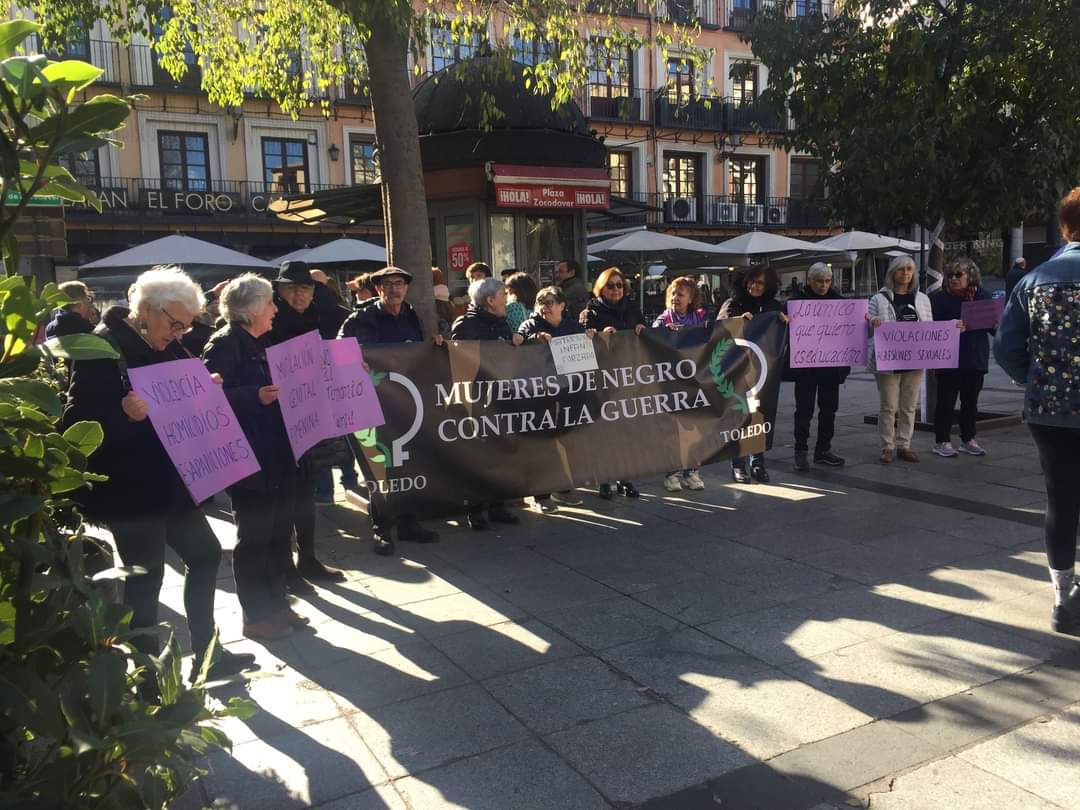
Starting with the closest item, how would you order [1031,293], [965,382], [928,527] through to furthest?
[1031,293] → [928,527] → [965,382]

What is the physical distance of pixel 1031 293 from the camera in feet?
13.5

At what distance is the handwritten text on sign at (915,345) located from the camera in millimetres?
7742

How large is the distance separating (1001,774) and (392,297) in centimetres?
441

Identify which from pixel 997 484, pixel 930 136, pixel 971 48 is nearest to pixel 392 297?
pixel 997 484

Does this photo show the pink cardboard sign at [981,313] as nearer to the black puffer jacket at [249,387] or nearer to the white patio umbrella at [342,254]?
the black puffer jacket at [249,387]

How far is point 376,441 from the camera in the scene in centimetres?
572

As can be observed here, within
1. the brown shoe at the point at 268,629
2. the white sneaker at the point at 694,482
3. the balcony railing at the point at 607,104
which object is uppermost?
the balcony railing at the point at 607,104

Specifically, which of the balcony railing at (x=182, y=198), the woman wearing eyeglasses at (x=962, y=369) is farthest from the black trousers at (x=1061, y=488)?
the balcony railing at (x=182, y=198)

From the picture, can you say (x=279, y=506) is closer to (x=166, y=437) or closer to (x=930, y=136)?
(x=166, y=437)

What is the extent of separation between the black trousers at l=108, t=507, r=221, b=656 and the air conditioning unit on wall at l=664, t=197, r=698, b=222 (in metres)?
29.6

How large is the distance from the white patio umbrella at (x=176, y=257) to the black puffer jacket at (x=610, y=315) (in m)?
8.78

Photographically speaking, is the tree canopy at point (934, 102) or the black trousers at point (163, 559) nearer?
the black trousers at point (163, 559)

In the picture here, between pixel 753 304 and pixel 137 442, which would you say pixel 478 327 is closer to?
pixel 753 304

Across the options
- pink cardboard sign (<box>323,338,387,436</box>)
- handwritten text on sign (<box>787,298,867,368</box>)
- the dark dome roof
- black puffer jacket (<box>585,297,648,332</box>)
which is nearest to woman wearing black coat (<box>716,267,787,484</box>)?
handwritten text on sign (<box>787,298,867,368</box>)
